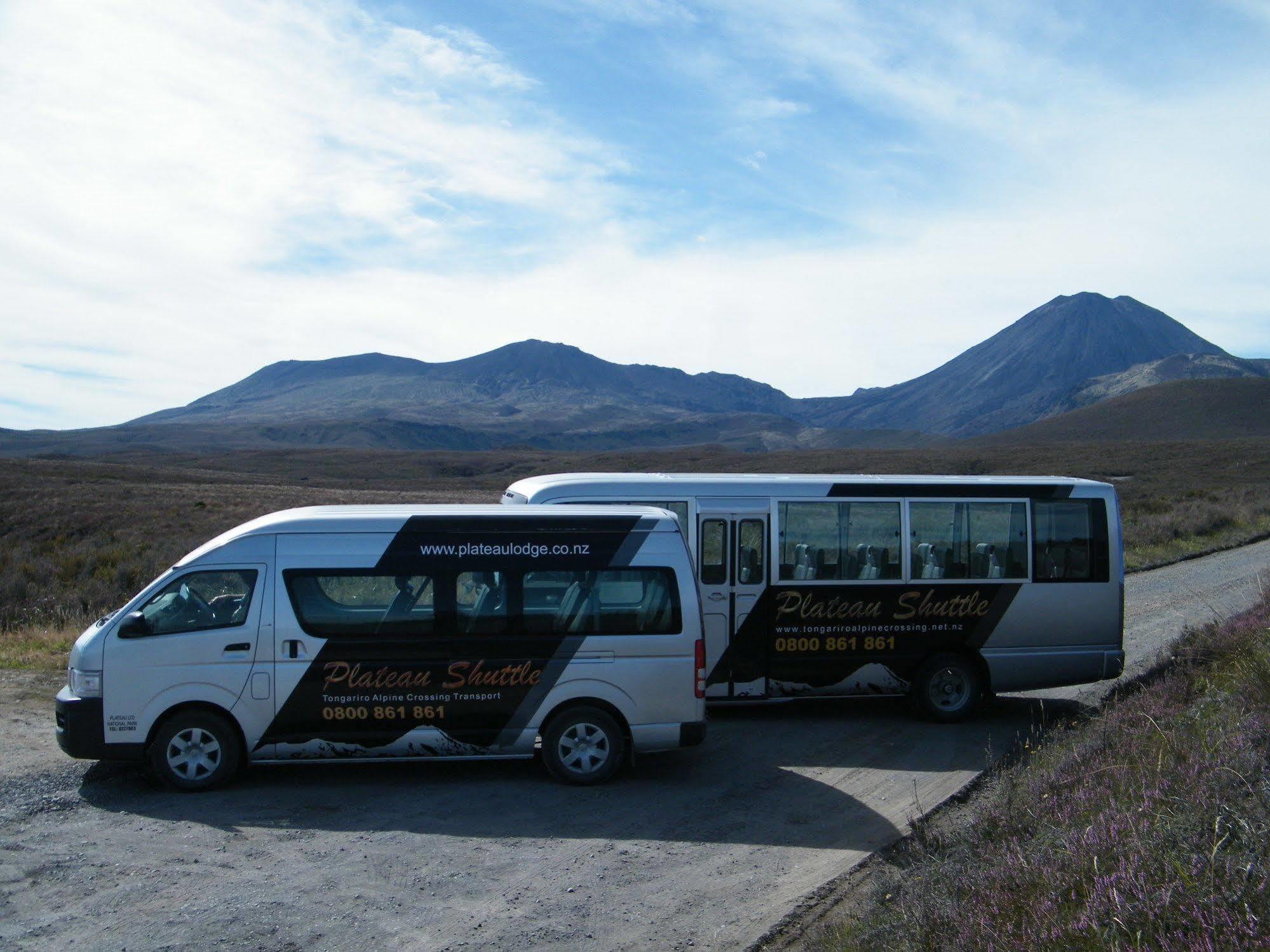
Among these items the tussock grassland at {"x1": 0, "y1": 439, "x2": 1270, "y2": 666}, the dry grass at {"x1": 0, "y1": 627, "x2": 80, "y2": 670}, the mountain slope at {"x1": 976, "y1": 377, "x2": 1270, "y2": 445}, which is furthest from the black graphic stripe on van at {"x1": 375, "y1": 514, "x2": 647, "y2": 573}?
the mountain slope at {"x1": 976, "y1": 377, "x2": 1270, "y2": 445}

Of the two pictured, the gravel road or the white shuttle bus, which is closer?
the gravel road

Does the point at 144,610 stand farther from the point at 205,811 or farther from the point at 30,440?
the point at 30,440

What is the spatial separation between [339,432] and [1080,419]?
129030 mm

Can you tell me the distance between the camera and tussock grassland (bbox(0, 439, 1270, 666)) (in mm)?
18828

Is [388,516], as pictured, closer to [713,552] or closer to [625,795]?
[625,795]

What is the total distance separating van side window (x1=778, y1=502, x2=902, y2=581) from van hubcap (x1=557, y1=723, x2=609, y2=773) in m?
3.20

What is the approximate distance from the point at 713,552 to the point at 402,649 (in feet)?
12.3

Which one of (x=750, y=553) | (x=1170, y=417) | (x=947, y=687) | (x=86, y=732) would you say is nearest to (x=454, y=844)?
(x=86, y=732)

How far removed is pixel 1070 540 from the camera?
11.3 meters

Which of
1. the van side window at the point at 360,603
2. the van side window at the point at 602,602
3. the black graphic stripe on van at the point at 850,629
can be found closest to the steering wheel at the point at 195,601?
the van side window at the point at 360,603

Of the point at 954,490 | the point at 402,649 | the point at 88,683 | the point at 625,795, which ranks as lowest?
the point at 625,795

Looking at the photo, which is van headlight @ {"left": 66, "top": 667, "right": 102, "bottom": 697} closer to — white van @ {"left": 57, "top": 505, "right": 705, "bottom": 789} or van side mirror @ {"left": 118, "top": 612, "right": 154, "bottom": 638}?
white van @ {"left": 57, "top": 505, "right": 705, "bottom": 789}

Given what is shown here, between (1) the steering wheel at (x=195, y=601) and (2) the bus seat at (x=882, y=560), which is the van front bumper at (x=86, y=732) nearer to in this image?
(1) the steering wheel at (x=195, y=601)

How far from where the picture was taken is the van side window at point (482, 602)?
27.3 feet
